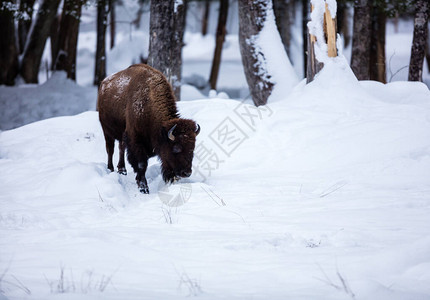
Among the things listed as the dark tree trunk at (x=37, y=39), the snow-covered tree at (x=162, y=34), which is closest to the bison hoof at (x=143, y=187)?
the snow-covered tree at (x=162, y=34)

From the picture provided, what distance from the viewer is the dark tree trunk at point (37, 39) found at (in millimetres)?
16625

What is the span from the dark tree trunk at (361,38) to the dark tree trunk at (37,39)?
10.1m

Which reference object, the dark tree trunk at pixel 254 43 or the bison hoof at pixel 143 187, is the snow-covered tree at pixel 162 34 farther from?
the bison hoof at pixel 143 187

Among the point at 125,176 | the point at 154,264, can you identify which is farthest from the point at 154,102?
the point at 154,264

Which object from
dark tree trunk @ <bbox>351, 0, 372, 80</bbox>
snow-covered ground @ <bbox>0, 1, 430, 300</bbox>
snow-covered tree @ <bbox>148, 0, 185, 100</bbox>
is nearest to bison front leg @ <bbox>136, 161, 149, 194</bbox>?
snow-covered ground @ <bbox>0, 1, 430, 300</bbox>

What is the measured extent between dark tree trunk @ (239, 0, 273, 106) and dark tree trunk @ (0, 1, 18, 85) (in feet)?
31.4

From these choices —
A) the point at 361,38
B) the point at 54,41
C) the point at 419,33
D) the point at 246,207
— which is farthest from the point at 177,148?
the point at 54,41

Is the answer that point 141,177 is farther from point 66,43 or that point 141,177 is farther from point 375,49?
point 66,43

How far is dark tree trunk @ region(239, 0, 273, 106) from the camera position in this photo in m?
10.1

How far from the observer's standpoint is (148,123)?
7141mm

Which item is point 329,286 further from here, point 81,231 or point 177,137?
point 177,137

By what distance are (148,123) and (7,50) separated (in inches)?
462

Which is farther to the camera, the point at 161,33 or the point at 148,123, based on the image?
the point at 161,33

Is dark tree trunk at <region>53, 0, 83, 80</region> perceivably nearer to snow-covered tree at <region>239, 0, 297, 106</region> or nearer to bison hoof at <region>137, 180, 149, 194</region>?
snow-covered tree at <region>239, 0, 297, 106</region>
